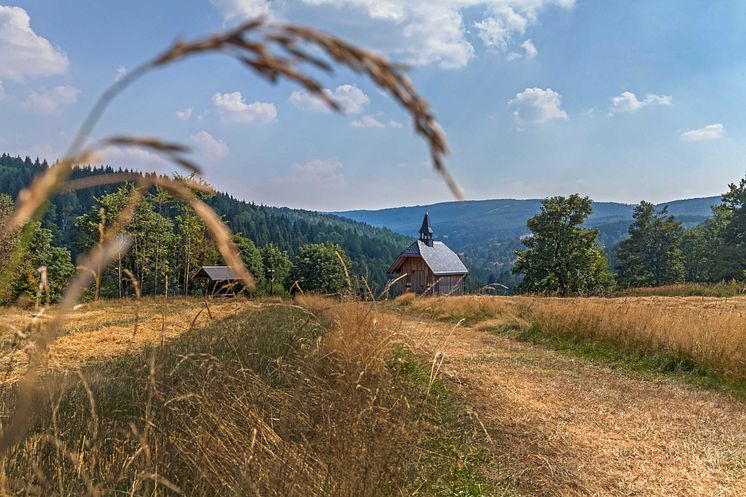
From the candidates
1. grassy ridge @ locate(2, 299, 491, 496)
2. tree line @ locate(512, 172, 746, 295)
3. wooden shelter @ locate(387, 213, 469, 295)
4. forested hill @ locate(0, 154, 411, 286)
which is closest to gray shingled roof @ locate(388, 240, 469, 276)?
wooden shelter @ locate(387, 213, 469, 295)

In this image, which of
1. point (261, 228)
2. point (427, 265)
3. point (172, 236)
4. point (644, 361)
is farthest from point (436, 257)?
point (261, 228)

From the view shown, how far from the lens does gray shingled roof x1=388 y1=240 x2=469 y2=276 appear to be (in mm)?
42500

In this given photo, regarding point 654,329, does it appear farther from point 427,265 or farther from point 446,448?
point 427,265

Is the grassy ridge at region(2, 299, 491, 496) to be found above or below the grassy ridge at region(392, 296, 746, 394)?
above

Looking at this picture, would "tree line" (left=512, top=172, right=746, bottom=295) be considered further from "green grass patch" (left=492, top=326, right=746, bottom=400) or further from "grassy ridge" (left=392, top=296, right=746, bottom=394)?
"green grass patch" (left=492, top=326, right=746, bottom=400)

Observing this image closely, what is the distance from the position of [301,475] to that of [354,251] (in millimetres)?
124672

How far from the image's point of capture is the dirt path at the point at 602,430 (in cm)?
348

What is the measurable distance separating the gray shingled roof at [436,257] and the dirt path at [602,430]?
116 feet

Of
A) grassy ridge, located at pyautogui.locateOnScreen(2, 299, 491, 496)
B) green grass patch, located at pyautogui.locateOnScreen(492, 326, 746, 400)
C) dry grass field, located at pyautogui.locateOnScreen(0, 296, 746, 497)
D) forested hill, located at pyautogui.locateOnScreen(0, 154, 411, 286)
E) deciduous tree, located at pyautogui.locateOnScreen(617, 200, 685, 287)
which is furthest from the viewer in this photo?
forested hill, located at pyautogui.locateOnScreen(0, 154, 411, 286)

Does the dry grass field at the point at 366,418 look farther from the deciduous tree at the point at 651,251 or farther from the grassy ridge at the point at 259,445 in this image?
the deciduous tree at the point at 651,251

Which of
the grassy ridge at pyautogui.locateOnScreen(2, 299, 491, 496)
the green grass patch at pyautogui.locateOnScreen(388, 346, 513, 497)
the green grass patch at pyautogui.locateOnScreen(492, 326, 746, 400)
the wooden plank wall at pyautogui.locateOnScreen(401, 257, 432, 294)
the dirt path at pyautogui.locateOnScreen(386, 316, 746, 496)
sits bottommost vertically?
the wooden plank wall at pyautogui.locateOnScreen(401, 257, 432, 294)

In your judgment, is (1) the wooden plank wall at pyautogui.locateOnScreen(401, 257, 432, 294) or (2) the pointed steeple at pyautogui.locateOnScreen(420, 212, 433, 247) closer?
(1) the wooden plank wall at pyautogui.locateOnScreen(401, 257, 432, 294)

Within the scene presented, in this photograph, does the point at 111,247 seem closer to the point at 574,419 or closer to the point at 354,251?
the point at 574,419

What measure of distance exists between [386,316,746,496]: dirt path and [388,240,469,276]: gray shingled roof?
35.3 meters
